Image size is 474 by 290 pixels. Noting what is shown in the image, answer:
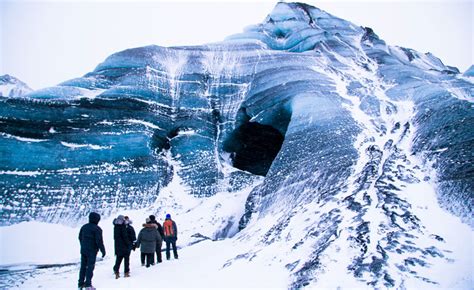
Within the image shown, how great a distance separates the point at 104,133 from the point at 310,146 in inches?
499

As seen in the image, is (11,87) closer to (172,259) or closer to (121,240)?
(172,259)

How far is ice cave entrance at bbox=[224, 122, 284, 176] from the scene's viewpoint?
27172 mm

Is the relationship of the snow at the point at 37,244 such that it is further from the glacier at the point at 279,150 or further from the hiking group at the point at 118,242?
the hiking group at the point at 118,242

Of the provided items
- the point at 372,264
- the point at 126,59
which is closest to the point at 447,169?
the point at 372,264

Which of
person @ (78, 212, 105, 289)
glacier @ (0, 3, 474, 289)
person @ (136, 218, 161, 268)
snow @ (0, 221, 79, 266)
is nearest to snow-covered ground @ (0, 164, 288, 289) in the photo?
snow @ (0, 221, 79, 266)

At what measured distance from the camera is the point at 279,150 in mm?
24922

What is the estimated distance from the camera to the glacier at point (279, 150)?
31.8 feet

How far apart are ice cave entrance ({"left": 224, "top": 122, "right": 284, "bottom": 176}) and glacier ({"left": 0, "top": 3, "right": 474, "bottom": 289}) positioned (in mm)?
107

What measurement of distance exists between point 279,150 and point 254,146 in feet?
11.2

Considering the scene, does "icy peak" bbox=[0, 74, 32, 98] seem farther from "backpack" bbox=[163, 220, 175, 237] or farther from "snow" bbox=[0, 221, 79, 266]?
"backpack" bbox=[163, 220, 175, 237]

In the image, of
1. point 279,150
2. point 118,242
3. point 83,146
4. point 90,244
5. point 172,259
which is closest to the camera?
point 90,244

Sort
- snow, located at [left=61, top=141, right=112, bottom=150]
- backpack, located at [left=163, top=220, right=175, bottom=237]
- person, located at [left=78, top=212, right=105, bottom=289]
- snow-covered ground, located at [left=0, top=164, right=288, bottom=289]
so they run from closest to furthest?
person, located at [left=78, top=212, right=105, bottom=289]
snow-covered ground, located at [left=0, top=164, right=288, bottom=289]
backpack, located at [left=163, top=220, right=175, bottom=237]
snow, located at [left=61, top=141, right=112, bottom=150]

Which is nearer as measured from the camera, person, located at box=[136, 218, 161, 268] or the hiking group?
the hiking group

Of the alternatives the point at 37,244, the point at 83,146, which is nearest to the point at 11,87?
the point at 83,146
